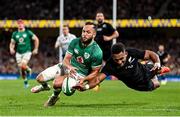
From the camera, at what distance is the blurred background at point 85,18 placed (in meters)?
43.5

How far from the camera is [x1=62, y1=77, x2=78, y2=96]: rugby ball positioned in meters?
13.8

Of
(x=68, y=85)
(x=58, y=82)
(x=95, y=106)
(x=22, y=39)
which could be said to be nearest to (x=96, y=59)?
(x=68, y=85)

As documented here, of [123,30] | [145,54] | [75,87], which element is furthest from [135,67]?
[123,30]

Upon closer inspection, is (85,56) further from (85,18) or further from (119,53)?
(85,18)

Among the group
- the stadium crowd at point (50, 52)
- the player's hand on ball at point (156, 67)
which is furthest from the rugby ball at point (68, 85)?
the stadium crowd at point (50, 52)

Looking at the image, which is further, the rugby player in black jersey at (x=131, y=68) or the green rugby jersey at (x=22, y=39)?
the green rugby jersey at (x=22, y=39)

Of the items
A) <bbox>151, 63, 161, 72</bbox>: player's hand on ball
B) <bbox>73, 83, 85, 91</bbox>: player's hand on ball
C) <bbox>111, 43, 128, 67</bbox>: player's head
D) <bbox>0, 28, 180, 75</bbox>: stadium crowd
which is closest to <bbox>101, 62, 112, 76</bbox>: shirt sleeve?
<bbox>111, 43, 128, 67</bbox>: player's head

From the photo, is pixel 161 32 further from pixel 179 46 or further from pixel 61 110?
pixel 61 110

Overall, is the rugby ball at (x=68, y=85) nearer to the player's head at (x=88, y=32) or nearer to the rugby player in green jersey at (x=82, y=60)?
the rugby player in green jersey at (x=82, y=60)

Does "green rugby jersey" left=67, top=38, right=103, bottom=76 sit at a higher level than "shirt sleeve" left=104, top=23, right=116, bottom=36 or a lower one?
higher

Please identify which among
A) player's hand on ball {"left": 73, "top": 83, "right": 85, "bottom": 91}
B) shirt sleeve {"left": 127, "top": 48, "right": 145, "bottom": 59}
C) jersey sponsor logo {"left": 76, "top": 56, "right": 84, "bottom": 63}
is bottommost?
player's hand on ball {"left": 73, "top": 83, "right": 85, "bottom": 91}

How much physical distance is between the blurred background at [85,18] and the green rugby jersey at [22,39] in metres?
17.4

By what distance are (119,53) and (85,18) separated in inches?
1235

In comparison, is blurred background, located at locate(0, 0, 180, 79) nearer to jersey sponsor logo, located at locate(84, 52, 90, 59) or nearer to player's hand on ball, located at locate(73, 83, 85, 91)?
jersey sponsor logo, located at locate(84, 52, 90, 59)
